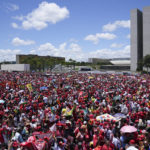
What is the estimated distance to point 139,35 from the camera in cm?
7581

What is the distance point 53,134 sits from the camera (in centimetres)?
554

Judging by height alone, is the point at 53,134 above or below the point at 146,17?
below

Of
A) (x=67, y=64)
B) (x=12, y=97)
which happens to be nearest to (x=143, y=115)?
(x=12, y=97)

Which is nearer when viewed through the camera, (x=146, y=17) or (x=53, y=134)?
(x=53, y=134)

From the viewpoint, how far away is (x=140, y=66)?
68938 mm

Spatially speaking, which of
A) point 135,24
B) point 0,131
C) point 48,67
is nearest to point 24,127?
point 0,131

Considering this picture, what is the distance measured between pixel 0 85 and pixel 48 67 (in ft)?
235

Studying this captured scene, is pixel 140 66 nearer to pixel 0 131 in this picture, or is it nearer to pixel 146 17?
pixel 146 17

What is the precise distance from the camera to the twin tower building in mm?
71438

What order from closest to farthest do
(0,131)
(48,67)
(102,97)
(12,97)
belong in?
(0,131) → (12,97) → (102,97) → (48,67)

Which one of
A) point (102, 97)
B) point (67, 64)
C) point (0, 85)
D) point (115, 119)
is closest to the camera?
point (115, 119)

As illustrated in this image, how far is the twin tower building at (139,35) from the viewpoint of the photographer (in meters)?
71.4

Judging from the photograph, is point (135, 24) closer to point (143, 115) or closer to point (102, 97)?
point (102, 97)

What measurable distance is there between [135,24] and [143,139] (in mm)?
73810
